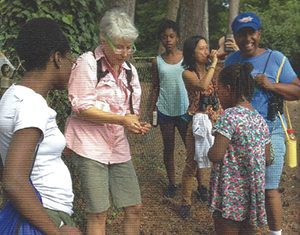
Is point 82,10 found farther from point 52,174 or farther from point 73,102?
point 52,174

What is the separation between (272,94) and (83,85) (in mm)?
1044

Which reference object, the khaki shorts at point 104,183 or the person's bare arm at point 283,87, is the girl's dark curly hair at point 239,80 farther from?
the khaki shorts at point 104,183

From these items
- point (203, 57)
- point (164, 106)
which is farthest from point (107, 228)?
point (203, 57)

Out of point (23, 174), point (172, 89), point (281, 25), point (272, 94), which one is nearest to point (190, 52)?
point (172, 89)

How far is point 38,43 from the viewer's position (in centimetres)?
187

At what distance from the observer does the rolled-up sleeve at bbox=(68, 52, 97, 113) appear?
2.69 m

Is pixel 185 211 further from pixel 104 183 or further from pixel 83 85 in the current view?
pixel 83 85

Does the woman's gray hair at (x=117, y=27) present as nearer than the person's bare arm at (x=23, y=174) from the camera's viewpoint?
No

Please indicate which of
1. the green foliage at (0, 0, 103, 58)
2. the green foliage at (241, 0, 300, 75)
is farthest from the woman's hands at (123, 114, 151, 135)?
the green foliage at (241, 0, 300, 75)

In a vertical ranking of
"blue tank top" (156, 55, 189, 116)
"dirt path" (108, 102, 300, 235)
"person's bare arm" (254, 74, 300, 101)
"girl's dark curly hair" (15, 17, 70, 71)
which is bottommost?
"dirt path" (108, 102, 300, 235)

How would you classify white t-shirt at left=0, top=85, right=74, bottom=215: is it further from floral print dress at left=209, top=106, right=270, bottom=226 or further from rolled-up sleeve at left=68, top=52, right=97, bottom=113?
floral print dress at left=209, top=106, right=270, bottom=226

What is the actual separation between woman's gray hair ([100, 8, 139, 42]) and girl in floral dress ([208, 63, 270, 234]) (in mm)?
520

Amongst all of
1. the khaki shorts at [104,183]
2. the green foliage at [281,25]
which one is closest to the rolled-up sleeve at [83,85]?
the khaki shorts at [104,183]

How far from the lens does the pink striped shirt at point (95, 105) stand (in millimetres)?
2701
